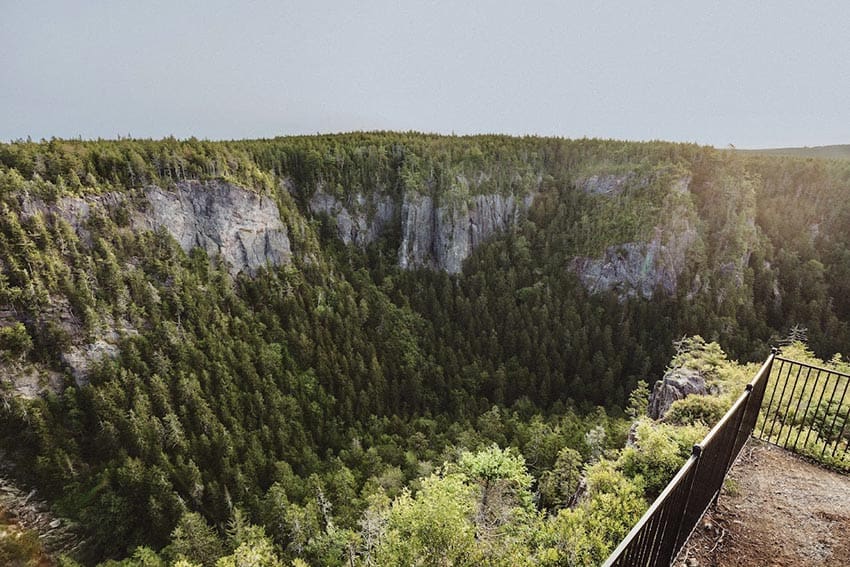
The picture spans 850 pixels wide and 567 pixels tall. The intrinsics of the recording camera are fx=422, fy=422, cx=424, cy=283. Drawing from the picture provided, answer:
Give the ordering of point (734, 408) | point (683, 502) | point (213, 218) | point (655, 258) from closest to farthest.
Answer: point (683, 502) < point (734, 408) < point (213, 218) < point (655, 258)

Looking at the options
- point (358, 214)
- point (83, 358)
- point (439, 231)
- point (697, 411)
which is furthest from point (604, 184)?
point (83, 358)

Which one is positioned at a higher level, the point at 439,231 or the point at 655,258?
the point at 439,231

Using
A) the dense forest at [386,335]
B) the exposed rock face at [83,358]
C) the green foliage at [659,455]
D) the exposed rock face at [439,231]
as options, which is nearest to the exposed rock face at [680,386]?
the dense forest at [386,335]

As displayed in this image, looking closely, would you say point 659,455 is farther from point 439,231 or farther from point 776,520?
point 439,231

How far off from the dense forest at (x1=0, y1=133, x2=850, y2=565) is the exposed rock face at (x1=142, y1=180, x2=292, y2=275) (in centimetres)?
151

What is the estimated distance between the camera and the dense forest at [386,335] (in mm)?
38188

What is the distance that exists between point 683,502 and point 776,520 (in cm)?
399

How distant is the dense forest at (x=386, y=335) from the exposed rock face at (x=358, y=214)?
24.5 inches

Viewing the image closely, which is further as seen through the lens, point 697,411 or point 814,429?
point 697,411

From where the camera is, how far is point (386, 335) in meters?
85.1

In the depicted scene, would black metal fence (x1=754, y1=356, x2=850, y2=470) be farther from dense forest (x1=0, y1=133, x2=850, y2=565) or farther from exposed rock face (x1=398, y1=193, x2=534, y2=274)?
exposed rock face (x1=398, y1=193, x2=534, y2=274)

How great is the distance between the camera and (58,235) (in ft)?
172

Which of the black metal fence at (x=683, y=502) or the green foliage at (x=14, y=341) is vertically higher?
the black metal fence at (x=683, y=502)

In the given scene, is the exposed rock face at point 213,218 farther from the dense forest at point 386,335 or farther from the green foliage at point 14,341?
the green foliage at point 14,341
